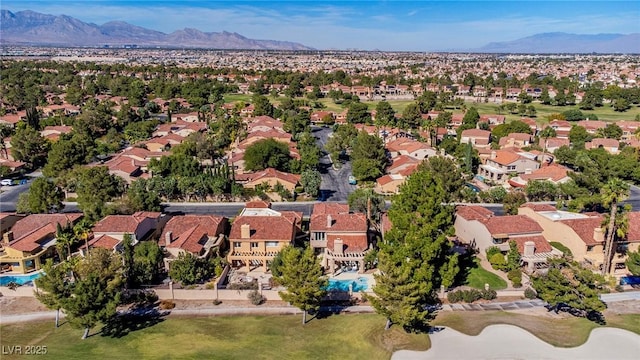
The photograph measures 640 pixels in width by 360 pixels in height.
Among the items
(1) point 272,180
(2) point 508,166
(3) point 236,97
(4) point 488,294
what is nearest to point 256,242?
(4) point 488,294

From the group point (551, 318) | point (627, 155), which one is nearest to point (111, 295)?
point (551, 318)

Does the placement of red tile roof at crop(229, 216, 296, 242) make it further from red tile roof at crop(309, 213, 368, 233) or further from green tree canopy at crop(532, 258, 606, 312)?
green tree canopy at crop(532, 258, 606, 312)

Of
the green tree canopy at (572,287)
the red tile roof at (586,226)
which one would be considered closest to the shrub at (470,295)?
the green tree canopy at (572,287)

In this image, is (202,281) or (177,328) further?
(202,281)

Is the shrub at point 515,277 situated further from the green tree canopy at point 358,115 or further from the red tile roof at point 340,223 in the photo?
the green tree canopy at point 358,115

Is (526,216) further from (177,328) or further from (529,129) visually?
(529,129)

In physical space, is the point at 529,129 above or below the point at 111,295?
above
